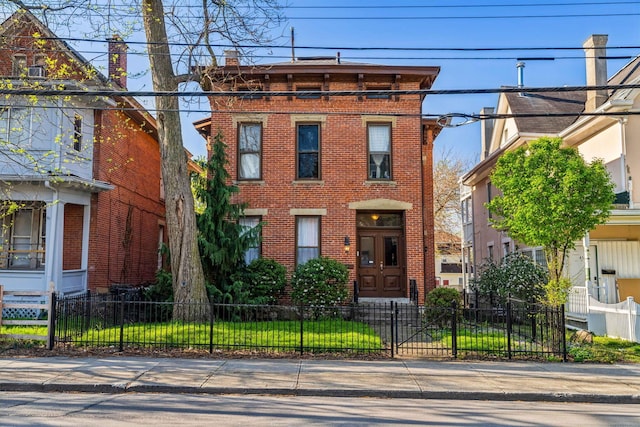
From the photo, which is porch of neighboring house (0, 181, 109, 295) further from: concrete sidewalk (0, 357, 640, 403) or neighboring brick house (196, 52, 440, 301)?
concrete sidewalk (0, 357, 640, 403)

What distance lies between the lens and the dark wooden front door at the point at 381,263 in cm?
1697

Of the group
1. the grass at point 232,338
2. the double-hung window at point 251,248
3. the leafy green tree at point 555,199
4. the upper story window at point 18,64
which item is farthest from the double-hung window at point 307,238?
the upper story window at point 18,64

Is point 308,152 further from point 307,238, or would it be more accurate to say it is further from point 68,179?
point 68,179

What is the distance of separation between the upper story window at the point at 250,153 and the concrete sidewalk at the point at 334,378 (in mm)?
8346

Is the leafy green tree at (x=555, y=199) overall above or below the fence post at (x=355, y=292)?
above

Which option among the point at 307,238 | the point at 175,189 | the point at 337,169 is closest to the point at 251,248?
the point at 307,238

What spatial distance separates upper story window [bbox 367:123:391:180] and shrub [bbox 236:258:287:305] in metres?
4.55

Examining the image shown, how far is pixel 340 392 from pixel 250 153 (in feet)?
35.5

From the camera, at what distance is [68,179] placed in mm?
15062

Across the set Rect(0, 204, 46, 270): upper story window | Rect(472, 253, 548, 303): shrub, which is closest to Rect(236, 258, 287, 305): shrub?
Rect(472, 253, 548, 303): shrub

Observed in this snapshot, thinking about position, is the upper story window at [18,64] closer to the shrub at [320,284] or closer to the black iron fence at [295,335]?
the black iron fence at [295,335]

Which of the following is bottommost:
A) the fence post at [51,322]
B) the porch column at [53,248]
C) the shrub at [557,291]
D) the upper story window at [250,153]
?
the fence post at [51,322]

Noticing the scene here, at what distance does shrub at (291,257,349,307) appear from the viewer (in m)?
15.1

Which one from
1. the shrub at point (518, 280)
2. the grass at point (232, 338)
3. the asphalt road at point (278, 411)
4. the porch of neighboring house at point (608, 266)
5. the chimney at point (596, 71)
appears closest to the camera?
the asphalt road at point (278, 411)
